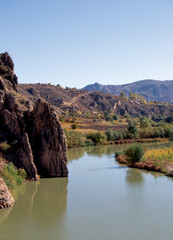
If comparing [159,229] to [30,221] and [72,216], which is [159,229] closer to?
[72,216]

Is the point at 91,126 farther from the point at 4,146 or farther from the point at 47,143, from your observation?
the point at 4,146


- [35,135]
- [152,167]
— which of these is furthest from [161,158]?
[35,135]

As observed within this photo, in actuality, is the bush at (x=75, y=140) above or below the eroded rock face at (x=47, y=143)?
below

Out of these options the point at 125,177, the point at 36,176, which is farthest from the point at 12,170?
the point at 125,177

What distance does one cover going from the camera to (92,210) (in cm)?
2009

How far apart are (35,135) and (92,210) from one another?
1221 cm

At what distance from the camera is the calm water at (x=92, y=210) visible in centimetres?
1609

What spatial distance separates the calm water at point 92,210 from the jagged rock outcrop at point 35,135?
5.45ft

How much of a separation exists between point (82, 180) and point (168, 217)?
43.5 feet

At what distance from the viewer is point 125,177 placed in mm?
32219

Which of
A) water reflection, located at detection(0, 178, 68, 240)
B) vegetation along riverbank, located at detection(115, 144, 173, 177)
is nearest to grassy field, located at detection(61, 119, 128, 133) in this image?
vegetation along riverbank, located at detection(115, 144, 173, 177)

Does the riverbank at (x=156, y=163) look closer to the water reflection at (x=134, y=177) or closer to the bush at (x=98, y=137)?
the water reflection at (x=134, y=177)

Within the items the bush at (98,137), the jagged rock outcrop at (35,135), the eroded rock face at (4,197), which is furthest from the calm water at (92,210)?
the bush at (98,137)

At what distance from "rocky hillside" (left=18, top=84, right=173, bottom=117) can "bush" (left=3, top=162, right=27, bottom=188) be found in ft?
384
